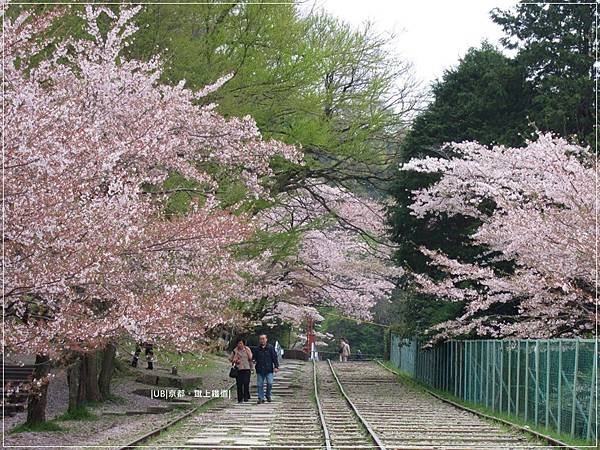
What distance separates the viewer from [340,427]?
53.3ft

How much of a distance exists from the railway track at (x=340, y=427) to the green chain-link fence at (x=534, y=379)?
3.06 ft

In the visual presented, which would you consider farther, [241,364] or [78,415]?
[241,364]

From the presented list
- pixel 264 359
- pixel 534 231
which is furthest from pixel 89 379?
pixel 534 231

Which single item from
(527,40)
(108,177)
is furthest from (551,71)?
(108,177)

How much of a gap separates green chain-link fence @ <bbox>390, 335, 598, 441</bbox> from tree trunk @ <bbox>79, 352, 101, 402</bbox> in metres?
9.34

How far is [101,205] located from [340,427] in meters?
6.75

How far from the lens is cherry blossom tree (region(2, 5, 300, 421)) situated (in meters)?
10.8

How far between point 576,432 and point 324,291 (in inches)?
1043

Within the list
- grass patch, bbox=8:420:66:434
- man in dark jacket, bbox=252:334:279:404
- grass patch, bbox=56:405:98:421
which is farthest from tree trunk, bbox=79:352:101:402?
grass patch, bbox=8:420:66:434

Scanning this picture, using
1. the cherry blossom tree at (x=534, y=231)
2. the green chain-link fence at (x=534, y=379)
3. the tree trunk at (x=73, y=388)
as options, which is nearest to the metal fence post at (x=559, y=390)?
the green chain-link fence at (x=534, y=379)

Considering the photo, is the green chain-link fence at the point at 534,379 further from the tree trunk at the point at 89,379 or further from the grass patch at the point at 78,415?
the tree trunk at the point at 89,379

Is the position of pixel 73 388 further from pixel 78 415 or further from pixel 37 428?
pixel 37 428

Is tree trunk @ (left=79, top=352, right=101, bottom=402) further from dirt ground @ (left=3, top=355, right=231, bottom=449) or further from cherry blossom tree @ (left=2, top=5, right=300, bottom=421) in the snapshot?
cherry blossom tree @ (left=2, top=5, right=300, bottom=421)

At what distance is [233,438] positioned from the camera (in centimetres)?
1423
